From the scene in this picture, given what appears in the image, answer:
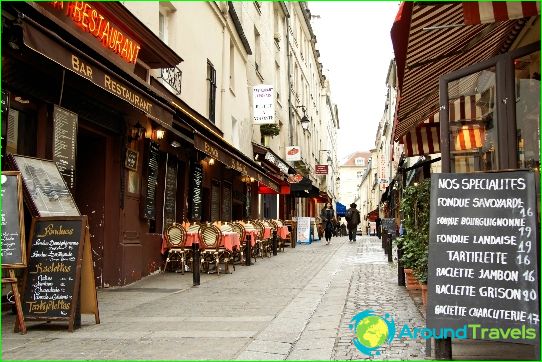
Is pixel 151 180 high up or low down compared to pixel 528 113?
down

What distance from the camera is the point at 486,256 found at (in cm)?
464

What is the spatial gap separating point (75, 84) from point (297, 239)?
17820 millimetres

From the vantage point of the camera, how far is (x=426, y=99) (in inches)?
378

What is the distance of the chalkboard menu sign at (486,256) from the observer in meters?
4.46

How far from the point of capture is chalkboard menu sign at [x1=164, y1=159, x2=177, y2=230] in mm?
13094

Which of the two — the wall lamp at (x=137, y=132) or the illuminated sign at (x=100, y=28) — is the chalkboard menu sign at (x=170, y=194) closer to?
the wall lamp at (x=137, y=132)

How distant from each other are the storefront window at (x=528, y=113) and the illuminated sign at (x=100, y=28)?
6.00m

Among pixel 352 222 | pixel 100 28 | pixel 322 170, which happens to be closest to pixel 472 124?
pixel 100 28

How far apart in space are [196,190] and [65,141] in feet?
22.0

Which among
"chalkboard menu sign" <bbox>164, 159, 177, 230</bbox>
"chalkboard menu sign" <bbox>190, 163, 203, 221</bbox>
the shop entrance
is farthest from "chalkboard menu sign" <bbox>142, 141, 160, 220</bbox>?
"chalkboard menu sign" <bbox>190, 163, 203, 221</bbox>

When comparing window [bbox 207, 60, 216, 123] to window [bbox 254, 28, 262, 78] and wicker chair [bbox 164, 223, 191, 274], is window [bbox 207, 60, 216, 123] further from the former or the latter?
window [bbox 254, 28, 262, 78]

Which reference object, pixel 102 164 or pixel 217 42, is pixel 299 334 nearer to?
pixel 102 164

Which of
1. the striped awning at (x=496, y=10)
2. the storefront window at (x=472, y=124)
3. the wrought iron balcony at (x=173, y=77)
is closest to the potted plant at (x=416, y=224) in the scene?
the storefront window at (x=472, y=124)

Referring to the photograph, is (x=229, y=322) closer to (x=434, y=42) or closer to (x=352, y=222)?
(x=434, y=42)
